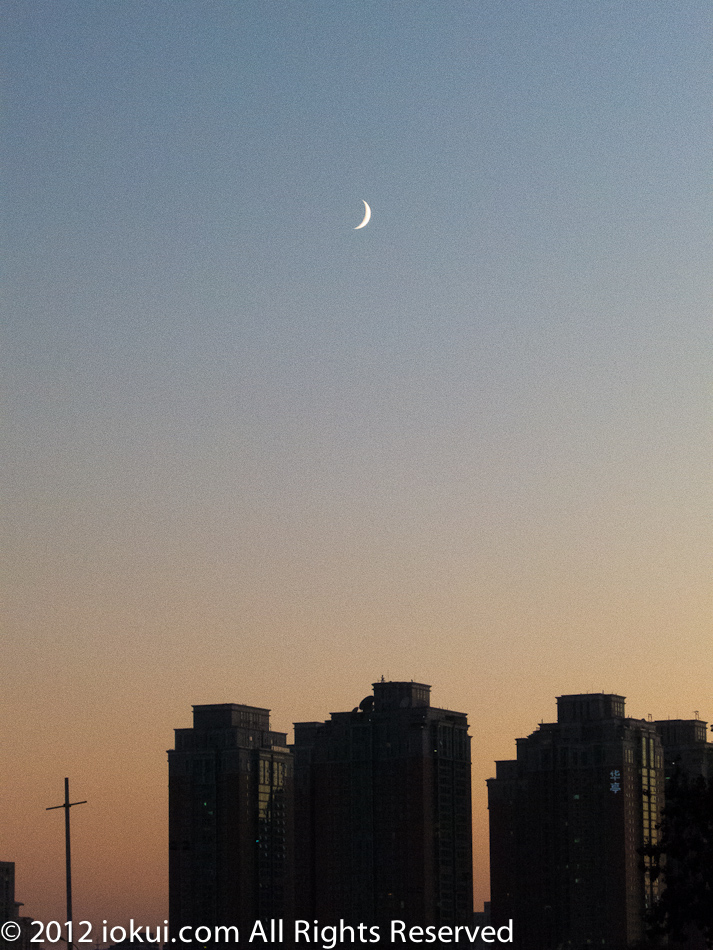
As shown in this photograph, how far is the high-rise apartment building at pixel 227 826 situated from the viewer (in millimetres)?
185125

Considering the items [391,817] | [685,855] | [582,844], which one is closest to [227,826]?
[391,817]

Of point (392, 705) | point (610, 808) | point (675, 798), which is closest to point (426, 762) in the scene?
point (392, 705)

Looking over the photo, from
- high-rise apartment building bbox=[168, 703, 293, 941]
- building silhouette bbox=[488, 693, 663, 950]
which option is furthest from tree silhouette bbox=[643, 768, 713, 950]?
high-rise apartment building bbox=[168, 703, 293, 941]

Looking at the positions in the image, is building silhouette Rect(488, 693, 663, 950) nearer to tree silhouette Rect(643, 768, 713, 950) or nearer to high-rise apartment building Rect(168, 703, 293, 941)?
high-rise apartment building Rect(168, 703, 293, 941)

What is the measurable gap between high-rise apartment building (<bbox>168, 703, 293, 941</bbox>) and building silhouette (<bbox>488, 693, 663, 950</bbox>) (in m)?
26.6

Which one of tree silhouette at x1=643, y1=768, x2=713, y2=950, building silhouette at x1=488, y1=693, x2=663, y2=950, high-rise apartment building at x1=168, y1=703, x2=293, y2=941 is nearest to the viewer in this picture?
tree silhouette at x1=643, y1=768, x2=713, y2=950

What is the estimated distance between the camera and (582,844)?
190 meters

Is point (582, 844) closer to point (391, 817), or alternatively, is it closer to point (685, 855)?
point (391, 817)

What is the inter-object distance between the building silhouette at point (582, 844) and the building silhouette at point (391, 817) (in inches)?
369

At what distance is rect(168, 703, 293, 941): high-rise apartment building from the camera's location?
18512 centimetres

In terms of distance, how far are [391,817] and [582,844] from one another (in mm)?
21967

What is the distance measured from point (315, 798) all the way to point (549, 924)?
97.2 ft

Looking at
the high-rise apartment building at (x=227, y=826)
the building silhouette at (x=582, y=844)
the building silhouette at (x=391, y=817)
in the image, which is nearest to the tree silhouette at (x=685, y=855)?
the building silhouette at (x=391, y=817)

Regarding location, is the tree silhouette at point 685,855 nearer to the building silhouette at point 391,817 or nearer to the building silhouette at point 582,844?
the building silhouette at point 391,817
